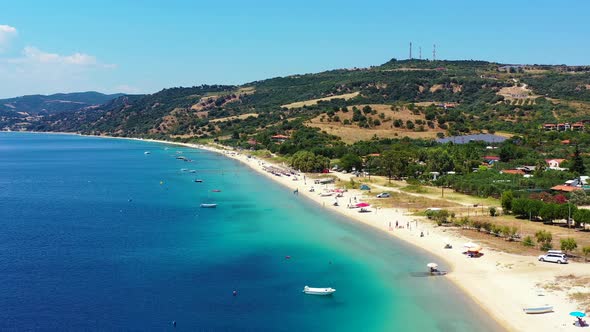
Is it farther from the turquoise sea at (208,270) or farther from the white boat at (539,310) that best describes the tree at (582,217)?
the white boat at (539,310)

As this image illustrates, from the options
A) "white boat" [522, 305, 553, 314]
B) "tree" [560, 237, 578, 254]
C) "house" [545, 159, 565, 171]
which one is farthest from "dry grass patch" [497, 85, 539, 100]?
"white boat" [522, 305, 553, 314]

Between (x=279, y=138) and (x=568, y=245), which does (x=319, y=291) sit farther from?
(x=279, y=138)

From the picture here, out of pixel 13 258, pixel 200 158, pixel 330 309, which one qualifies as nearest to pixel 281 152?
pixel 200 158

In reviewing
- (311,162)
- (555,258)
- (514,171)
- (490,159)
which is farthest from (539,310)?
(311,162)

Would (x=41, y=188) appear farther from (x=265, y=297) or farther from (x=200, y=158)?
(x=265, y=297)

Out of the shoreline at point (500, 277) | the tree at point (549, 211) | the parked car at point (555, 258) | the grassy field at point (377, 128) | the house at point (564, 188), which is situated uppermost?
the grassy field at point (377, 128)

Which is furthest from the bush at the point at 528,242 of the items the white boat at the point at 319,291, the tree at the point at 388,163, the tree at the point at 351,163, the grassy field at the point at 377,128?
the grassy field at the point at 377,128
